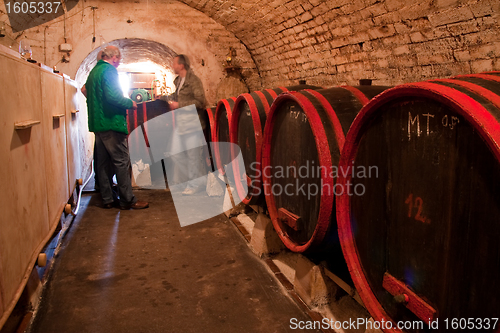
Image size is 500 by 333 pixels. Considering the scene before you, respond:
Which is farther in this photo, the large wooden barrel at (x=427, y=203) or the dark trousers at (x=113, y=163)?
the dark trousers at (x=113, y=163)

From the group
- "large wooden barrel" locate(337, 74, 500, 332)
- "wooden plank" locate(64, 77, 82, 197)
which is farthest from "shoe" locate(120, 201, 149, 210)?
"large wooden barrel" locate(337, 74, 500, 332)

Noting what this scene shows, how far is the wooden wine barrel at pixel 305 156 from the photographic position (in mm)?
1889

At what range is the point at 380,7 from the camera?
10.2 feet

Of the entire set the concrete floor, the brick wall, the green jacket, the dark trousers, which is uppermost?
the brick wall

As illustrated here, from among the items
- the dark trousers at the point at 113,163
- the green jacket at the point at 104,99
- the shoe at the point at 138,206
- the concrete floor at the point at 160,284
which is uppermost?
the green jacket at the point at 104,99

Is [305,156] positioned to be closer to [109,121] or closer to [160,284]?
[160,284]

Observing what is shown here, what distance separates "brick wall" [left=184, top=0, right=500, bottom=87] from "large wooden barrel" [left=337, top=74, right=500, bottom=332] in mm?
1395

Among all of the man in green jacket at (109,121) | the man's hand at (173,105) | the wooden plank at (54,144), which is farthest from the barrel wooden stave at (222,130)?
the wooden plank at (54,144)

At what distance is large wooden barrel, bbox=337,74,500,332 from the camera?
41.9 inches

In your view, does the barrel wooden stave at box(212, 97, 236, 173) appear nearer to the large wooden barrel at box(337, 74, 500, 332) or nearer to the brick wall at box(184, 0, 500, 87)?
the brick wall at box(184, 0, 500, 87)

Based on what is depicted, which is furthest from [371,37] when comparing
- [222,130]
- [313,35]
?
[222,130]

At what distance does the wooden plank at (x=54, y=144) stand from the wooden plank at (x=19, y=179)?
21 cm

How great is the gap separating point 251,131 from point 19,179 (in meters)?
1.74

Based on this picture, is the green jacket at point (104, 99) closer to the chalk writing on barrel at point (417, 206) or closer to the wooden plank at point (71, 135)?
the wooden plank at point (71, 135)
